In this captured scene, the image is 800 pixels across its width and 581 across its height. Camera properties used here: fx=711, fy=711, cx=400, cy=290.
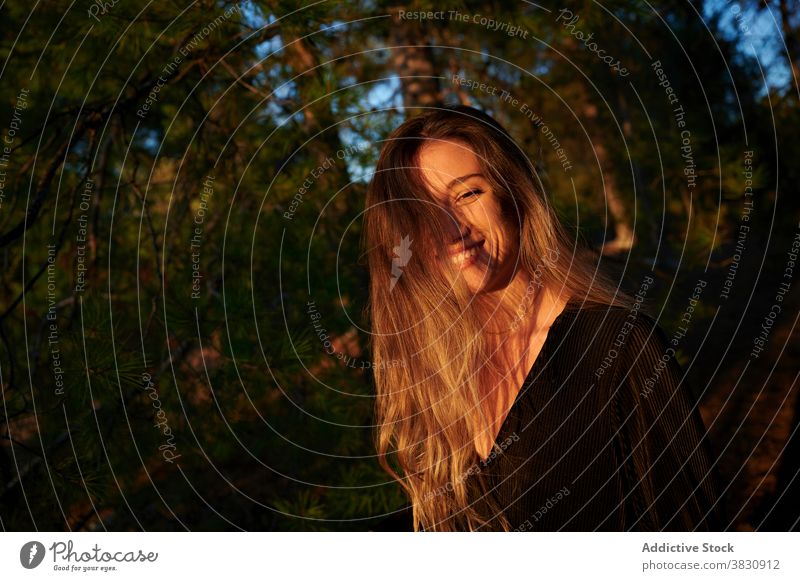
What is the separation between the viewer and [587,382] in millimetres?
1321

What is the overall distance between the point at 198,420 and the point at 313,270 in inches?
22.3

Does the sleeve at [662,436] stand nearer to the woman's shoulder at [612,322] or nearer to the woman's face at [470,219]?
the woman's shoulder at [612,322]

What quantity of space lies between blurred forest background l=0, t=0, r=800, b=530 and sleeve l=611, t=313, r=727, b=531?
520mm

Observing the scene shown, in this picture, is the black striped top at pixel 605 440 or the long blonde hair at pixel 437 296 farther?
the long blonde hair at pixel 437 296

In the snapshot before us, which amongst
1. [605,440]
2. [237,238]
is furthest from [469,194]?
[237,238]

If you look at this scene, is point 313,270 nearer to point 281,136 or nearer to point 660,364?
point 281,136

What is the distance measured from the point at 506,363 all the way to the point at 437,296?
0.21 meters

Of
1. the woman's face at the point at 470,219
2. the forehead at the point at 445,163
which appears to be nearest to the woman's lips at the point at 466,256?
the woman's face at the point at 470,219

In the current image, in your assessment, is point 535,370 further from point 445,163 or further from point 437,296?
point 445,163

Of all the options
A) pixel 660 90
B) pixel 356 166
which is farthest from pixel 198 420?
pixel 660 90

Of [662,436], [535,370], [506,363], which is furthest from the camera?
[506,363]

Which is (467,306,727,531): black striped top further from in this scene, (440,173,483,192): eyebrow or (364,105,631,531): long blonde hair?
(440,173,483,192): eyebrow

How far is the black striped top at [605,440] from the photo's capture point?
1.23 m

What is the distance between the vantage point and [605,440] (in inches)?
51.8
